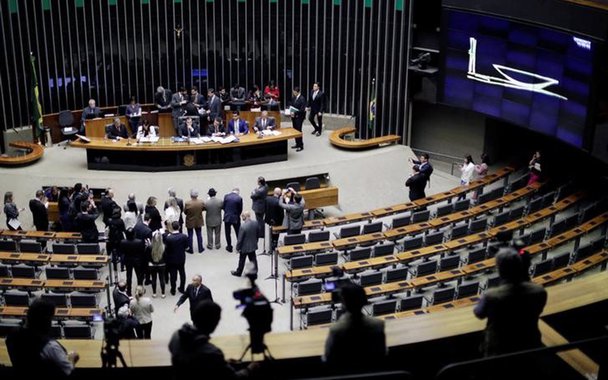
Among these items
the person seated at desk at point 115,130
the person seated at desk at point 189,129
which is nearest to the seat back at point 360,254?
the person seated at desk at point 189,129

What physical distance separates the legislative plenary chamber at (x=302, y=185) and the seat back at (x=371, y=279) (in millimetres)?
42

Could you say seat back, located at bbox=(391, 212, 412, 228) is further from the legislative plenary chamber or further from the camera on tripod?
the camera on tripod

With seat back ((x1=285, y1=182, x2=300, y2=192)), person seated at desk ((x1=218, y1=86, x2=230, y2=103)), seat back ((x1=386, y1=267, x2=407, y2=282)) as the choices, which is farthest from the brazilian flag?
seat back ((x1=386, y1=267, x2=407, y2=282))

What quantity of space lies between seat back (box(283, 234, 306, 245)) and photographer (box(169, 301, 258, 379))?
8723mm

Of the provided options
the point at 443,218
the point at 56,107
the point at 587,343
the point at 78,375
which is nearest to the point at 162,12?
the point at 56,107

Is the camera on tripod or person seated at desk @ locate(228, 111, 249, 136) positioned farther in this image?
person seated at desk @ locate(228, 111, 249, 136)

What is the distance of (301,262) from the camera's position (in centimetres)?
1278

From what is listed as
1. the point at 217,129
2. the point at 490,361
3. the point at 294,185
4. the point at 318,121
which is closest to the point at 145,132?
the point at 217,129

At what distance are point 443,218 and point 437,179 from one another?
4.09 m

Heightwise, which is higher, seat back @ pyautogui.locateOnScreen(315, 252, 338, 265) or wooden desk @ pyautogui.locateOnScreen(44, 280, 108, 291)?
seat back @ pyautogui.locateOnScreen(315, 252, 338, 265)

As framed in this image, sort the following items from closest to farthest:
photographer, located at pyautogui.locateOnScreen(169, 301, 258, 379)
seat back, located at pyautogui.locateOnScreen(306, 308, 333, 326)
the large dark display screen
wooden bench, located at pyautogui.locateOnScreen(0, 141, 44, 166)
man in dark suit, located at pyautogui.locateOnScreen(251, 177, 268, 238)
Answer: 1. photographer, located at pyautogui.locateOnScreen(169, 301, 258, 379)
2. seat back, located at pyautogui.locateOnScreen(306, 308, 333, 326)
3. man in dark suit, located at pyautogui.locateOnScreen(251, 177, 268, 238)
4. the large dark display screen
5. wooden bench, located at pyautogui.locateOnScreen(0, 141, 44, 166)

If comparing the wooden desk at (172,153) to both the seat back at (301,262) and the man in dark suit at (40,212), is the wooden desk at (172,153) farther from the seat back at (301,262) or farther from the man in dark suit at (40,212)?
the seat back at (301,262)

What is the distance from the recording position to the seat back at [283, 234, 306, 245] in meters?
13.5

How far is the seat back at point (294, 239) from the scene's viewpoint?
13469mm
